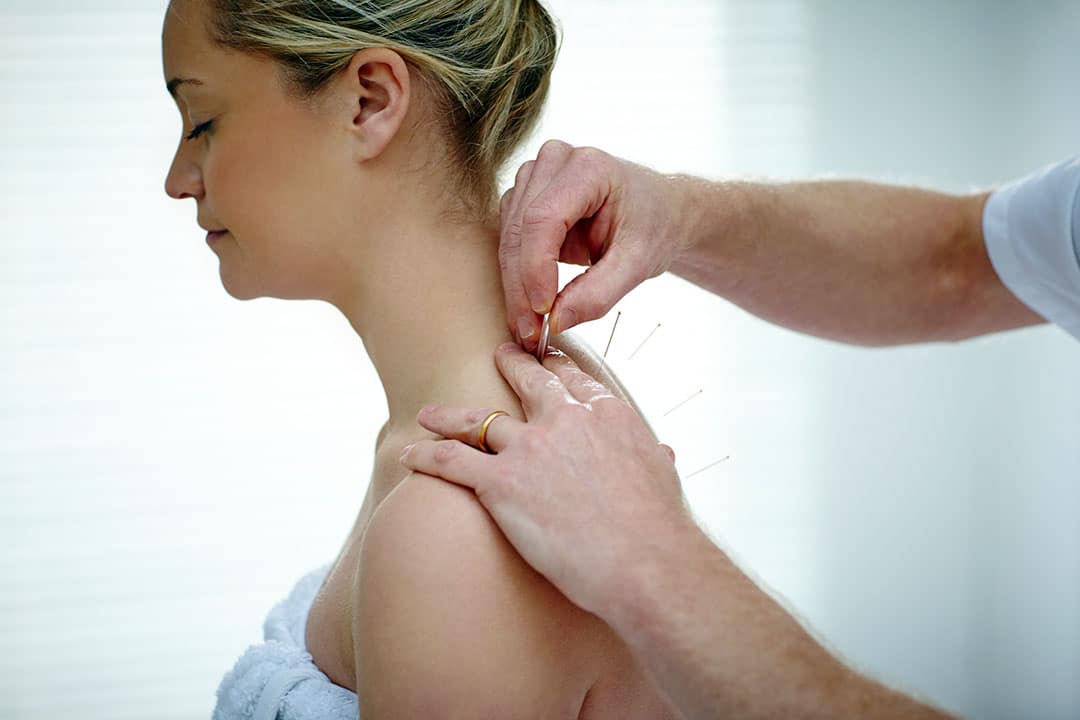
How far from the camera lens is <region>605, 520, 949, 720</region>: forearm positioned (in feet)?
2.66

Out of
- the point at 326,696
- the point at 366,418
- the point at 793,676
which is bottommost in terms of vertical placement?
the point at 366,418

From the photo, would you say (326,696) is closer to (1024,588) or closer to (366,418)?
(366,418)

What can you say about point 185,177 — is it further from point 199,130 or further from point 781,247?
point 781,247

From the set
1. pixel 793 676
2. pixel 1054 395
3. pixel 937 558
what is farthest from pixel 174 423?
pixel 1054 395

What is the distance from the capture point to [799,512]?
2838 mm

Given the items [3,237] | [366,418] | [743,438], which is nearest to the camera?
[3,237]

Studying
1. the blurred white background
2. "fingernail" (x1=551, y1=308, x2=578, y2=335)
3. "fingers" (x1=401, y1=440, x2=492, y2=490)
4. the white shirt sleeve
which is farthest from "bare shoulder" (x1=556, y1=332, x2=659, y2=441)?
the blurred white background

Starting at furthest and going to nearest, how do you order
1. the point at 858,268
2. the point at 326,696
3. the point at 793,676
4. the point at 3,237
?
the point at 3,237
the point at 858,268
the point at 326,696
the point at 793,676

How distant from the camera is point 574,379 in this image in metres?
1.00

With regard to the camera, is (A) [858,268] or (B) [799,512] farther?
(B) [799,512]

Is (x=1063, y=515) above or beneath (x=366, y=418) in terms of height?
beneath

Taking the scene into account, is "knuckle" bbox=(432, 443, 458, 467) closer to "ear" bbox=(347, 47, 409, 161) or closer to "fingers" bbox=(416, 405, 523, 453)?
"fingers" bbox=(416, 405, 523, 453)

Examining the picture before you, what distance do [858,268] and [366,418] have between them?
1.37 meters

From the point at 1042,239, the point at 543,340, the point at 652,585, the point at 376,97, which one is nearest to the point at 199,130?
the point at 376,97
